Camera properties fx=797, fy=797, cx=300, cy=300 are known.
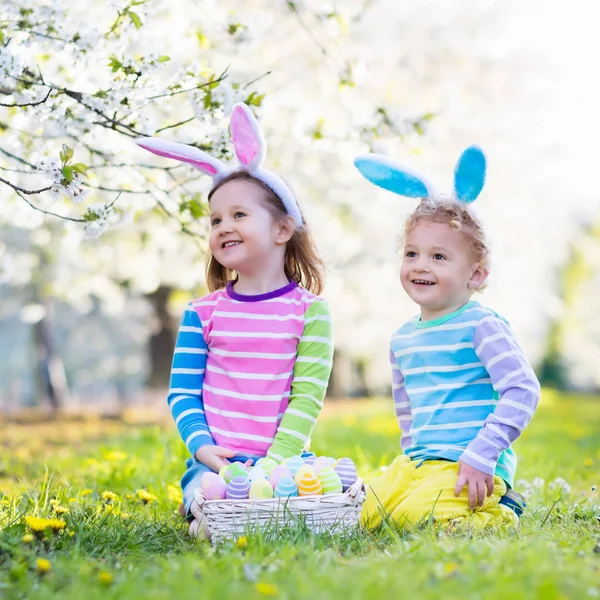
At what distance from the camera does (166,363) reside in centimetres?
1153

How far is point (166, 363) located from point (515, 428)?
915cm

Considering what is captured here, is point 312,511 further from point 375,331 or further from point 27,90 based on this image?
point 375,331

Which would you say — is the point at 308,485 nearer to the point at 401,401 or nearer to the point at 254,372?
the point at 254,372

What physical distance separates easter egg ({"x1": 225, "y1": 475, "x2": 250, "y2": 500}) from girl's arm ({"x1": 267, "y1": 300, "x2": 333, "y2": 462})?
0.97ft

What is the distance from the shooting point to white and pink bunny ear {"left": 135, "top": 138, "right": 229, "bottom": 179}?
9.77 ft

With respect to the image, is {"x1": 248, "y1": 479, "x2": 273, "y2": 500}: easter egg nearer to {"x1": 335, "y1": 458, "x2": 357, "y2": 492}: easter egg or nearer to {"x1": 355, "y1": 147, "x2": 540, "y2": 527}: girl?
{"x1": 335, "y1": 458, "x2": 357, "y2": 492}: easter egg

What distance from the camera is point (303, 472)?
8.50ft

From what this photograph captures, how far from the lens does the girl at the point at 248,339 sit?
2939 mm

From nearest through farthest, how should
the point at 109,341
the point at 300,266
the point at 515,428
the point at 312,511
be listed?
the point at 312,511 → the point at 515,428 → the point at 300,266 → the point at 109,341

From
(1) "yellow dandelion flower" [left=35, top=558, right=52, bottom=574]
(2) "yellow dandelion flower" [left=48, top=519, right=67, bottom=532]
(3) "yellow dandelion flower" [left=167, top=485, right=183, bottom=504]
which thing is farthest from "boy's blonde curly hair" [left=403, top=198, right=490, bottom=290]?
(1) "yellow dandelion flower" [left=35, top=558, right=52, bottom=574]

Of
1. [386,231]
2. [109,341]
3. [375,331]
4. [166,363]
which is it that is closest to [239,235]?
[386,231]

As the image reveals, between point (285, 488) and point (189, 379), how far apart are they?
2.30ft

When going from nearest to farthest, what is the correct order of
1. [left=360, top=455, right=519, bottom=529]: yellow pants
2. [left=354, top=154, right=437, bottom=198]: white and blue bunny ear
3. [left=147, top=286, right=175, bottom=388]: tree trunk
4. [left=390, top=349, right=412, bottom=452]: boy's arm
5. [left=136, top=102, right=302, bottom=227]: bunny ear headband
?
[left=360, top=455, right=519, bottom=529]: yellow pants
[left=136, top=102, right=302, bottom=227]: bunny ear headband
[left=354, top=154, right=437, bottom=198]: white and blue bunny ear
[left=390, top=349, right=412, bottom=452]: boy's arm
[left=147, top=286, right=175, bottom=388]: tree trunk

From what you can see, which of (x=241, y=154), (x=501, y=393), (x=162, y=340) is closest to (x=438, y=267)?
(x=501, y=393)
